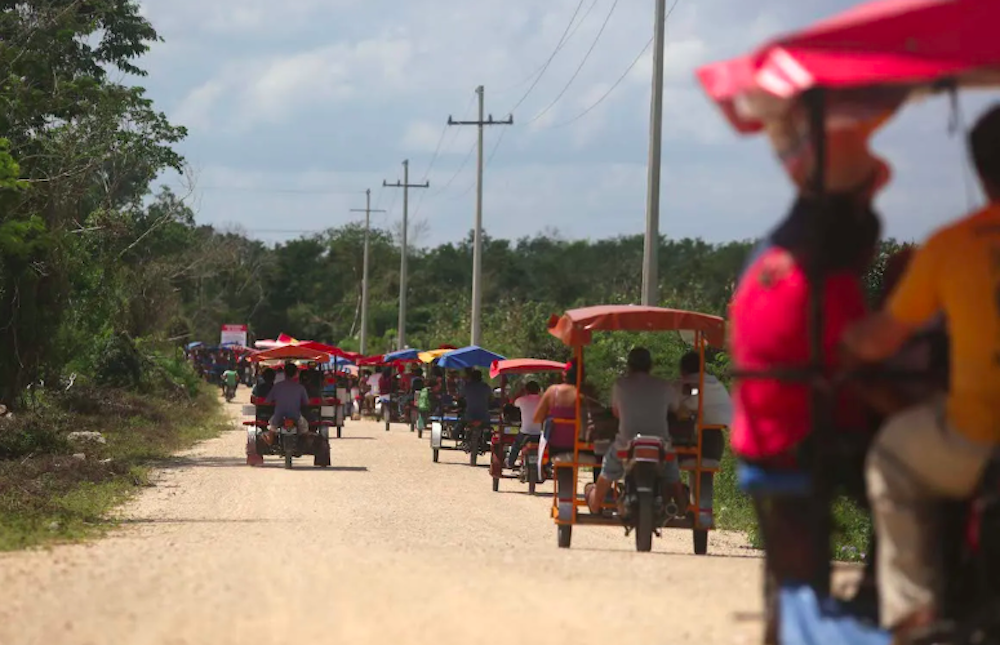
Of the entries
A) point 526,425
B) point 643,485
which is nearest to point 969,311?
point 643,485

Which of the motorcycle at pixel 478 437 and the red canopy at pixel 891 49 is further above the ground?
the red canopy at pixel 891 49

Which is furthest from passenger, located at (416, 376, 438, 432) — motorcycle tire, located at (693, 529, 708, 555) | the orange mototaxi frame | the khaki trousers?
the khaki trousers

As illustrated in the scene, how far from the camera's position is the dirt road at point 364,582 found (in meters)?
9.02

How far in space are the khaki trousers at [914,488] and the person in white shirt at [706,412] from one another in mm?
10618

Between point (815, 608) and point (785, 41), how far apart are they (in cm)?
206

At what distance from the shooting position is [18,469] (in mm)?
23297

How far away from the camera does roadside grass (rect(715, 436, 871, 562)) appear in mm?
16906

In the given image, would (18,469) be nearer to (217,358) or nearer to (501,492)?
(501,492)

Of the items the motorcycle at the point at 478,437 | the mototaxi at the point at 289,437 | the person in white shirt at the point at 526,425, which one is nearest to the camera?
the person in white shirt at the point at 526,425

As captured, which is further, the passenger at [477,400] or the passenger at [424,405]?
the passenger at [424,405]

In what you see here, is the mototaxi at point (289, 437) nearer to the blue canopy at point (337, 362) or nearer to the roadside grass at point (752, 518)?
the roadside grass at point (752, 518)

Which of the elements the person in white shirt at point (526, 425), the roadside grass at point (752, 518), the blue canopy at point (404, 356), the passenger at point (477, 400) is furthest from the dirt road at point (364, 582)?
the blue canopy at point (404, 356)

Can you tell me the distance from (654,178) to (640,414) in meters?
11.7

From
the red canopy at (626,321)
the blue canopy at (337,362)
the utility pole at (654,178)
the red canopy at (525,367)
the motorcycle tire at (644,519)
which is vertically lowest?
the motorcycle tire at (644,519)
